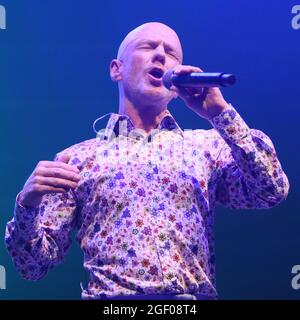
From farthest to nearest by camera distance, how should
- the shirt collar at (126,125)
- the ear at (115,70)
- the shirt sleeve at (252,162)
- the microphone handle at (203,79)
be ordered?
the ear at (115,70)
the shirt collar at (126,125)
the shirt sleeve at (252,162)
the microphone handle at (203,79)

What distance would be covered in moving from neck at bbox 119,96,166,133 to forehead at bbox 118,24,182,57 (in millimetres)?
199

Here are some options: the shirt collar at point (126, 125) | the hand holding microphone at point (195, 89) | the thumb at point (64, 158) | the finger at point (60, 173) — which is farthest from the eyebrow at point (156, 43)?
the finger at point (60, 173)

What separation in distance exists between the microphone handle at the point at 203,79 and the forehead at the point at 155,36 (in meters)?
0.40

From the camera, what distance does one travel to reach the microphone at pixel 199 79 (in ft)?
5.36

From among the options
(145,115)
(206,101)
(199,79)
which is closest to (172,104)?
(145,115)

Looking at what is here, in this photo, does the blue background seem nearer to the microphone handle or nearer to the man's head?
the man's head

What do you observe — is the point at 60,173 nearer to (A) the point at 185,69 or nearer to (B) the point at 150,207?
(B) the point at 150,207

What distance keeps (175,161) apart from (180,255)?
0.95ft

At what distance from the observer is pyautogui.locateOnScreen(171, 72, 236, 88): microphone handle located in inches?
64.2

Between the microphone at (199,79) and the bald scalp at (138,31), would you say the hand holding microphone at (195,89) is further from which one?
the bald scalp at (138,31)

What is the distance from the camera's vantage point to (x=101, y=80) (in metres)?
2.35

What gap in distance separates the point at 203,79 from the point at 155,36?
52 cm

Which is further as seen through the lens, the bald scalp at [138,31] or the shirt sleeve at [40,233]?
the bald scalp at [138,31]
